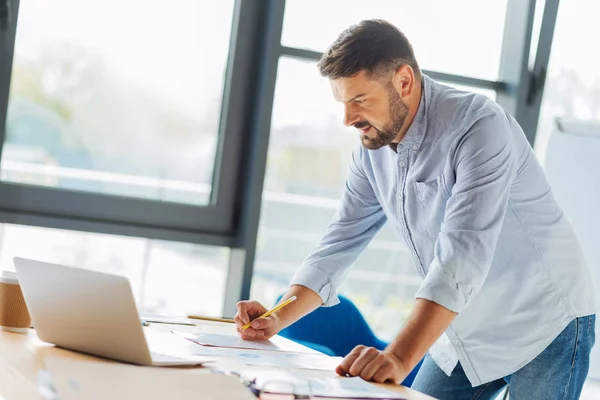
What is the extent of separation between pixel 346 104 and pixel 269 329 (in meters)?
0.59

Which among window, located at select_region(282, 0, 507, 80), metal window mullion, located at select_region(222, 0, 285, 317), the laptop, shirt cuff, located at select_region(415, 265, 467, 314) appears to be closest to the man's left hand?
shirt cuff, located at select_region(415, 265, 467, 314)

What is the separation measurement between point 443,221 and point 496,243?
0.48 ft

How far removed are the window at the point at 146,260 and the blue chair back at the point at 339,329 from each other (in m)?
0.62

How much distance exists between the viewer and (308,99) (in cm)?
374

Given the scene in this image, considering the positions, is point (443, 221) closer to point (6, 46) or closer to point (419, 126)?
point (419, 126)

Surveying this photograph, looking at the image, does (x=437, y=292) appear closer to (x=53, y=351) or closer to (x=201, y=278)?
(x=53, y=351)

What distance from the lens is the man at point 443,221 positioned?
2.00 m

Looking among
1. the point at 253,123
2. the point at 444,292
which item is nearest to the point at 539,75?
the point at 253,123

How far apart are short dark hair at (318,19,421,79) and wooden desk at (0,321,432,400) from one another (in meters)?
0.77

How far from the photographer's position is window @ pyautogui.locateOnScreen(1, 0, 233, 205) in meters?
3.34

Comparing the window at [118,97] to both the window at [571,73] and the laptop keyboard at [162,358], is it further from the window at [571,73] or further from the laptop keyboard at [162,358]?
the laptop keyboard at [162,358]

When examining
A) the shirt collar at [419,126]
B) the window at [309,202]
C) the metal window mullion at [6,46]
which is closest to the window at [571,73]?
the window at [309,202]

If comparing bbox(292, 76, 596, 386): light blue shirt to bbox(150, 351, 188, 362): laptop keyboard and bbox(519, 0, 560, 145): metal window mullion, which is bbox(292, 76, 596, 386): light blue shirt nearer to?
bbox(150, 351, 188, 362): laptop keyboard

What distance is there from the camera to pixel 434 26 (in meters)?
3.96
